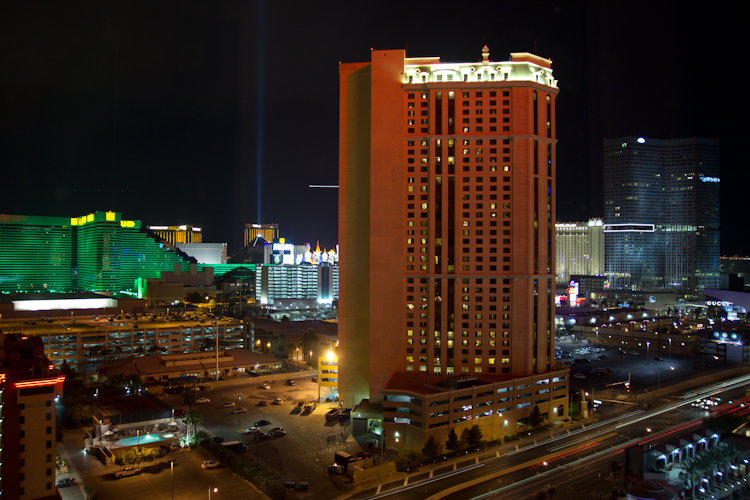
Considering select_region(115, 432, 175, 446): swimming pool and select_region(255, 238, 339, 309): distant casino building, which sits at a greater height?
select_region(255, 238, 339, 309): distant casino building

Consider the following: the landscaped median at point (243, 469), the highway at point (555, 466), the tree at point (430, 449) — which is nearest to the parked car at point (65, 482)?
the landscaped median at point (243, 469)

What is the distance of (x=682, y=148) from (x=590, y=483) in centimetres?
11158

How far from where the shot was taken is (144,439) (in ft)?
90.7

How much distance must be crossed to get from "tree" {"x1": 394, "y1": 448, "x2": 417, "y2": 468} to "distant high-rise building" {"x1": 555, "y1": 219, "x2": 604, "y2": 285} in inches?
3828

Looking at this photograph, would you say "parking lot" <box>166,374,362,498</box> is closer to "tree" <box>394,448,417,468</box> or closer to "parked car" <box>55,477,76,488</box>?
"tree" <box>394,448,417,468</box>

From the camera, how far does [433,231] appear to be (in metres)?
33.9

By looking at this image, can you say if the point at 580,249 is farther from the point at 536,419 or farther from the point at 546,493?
the point at 546,493

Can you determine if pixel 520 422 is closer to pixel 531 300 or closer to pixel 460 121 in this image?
pixel 531 300

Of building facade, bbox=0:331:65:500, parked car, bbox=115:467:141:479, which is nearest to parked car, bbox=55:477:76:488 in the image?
parked car, bbox=115:467:141:479

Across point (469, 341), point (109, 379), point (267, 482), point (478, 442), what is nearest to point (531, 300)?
point (469, 341)

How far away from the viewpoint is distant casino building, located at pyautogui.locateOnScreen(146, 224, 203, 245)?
160m

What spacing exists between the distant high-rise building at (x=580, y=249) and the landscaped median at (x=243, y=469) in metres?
101

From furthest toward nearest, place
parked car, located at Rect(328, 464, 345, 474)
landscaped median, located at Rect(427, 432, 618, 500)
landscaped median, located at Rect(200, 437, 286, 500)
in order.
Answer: parked car, located at Rect(328, 464, 345, 474) → landscaped median, located at Rect(427, 432, 618, 500) → landscaped median, located at Rect(200, 437, 286, 500)

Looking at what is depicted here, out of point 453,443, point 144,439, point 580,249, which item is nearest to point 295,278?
point 580,249
